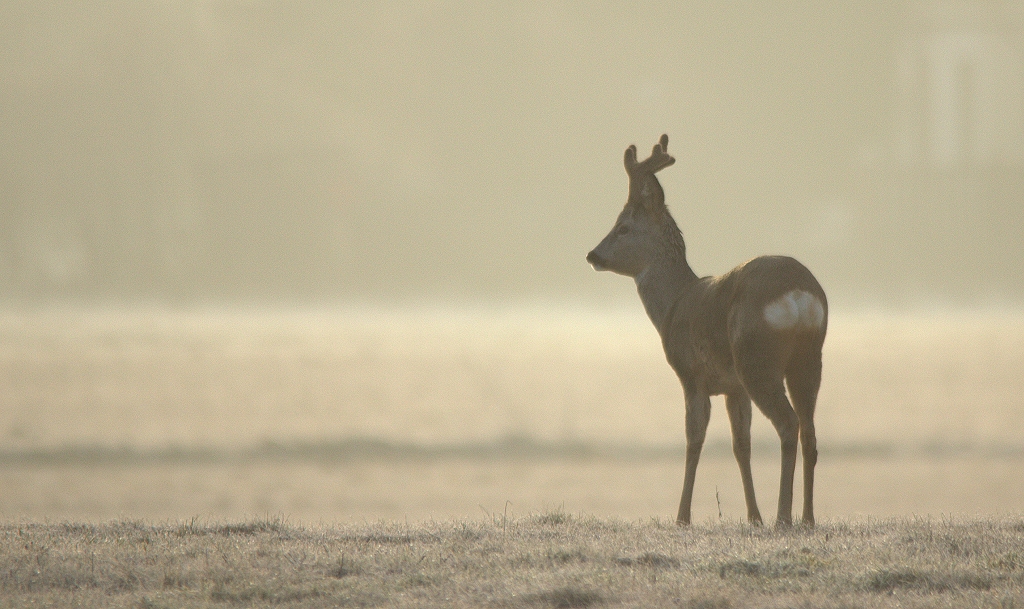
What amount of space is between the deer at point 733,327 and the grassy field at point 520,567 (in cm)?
90

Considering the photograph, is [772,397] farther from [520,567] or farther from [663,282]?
[520,567]

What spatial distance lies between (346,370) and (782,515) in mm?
88340

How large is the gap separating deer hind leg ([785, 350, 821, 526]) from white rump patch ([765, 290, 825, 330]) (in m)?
0.36

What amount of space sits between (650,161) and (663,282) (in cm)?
121

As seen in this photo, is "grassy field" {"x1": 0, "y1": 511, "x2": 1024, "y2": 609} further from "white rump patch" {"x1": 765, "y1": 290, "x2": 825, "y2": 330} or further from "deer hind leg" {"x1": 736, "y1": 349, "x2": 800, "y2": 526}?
"white rump patch" {"x1": 765, "y1": 290, "x2": 825, "y2": 330}

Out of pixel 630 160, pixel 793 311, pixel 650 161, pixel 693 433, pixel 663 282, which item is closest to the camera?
pixel 793 311

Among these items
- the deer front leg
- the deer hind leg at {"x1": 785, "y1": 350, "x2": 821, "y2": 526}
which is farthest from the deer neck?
the deer hind leg at {"x1": 785, "y1": 350, "x2": 821, "y2": 526}

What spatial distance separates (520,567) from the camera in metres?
9.27

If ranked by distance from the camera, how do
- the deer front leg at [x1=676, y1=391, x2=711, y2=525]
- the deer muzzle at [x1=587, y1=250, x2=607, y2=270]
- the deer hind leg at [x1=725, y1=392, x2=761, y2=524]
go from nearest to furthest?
the deer front leg at [x1=676, y1=391, x2=711, y2=525] → the deer hind leg at [x1=725, y1=392, x2=761, y2=524] → the deer muzzle at [x1=587, y1=250, x2=607, y2=270]

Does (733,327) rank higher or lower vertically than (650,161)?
lower

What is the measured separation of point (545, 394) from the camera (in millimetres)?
84188

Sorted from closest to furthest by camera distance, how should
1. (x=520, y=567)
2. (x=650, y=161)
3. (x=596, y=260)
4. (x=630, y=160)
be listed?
(x=520, y=567) → (x=650, y=161) → (x=630, y=160) → (x=596, y=260)

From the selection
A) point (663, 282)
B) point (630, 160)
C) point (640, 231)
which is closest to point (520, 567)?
point (663, 282)

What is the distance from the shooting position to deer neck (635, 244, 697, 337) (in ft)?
41.9
